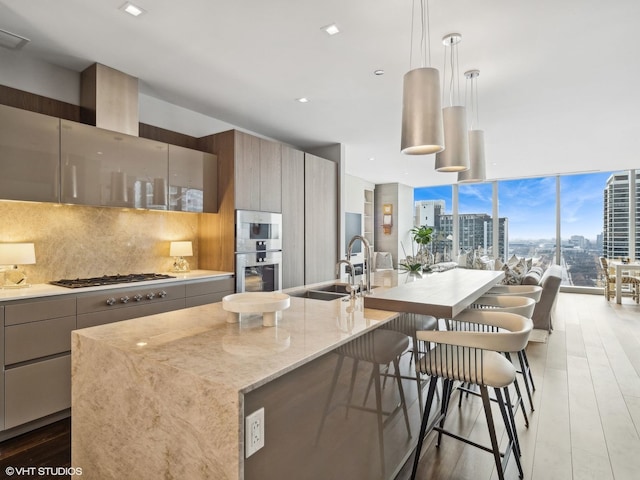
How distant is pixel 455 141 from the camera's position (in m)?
2.80

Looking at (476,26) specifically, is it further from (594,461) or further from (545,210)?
(545,210)

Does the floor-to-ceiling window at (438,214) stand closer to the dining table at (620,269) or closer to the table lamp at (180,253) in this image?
the dining table at (620,269)

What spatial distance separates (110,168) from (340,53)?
2110mm

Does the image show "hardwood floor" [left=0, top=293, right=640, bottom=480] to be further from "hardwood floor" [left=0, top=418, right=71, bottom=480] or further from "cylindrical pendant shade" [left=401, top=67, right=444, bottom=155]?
"cylindrical pendant shade" [left=401, top=67, right=444, bottom=155]

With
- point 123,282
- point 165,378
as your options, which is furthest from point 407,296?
point 123,282

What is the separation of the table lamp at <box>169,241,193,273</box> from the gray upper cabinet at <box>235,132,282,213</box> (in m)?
0.68

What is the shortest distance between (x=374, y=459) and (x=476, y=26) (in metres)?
2.71

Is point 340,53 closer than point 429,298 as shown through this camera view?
No

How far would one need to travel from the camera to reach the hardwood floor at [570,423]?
2000 millimetres

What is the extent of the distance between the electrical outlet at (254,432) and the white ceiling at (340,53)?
228 centimetres

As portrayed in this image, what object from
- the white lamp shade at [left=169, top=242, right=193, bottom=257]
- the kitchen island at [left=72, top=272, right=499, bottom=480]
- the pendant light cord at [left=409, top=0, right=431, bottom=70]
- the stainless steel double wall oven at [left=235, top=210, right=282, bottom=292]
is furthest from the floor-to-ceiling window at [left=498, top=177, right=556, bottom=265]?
the kitchen island at [left=72, top=272, right=499, bottom=480]

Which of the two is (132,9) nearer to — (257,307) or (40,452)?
(257,307)

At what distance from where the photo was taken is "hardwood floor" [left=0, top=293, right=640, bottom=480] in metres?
2.00
